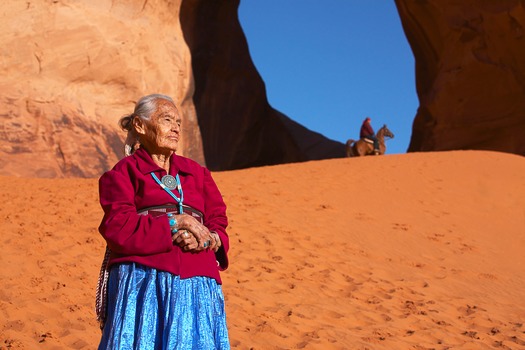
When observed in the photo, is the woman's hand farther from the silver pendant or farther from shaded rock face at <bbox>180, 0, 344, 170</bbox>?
shaded rock face at <bbox>180, 0, 344, 170</bbox>

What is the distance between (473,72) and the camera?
19.9 meters

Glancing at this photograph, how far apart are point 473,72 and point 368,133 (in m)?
3.08

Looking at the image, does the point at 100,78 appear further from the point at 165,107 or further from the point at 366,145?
the point at 165,107

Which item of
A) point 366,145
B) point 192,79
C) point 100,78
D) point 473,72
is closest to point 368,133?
point 366,145

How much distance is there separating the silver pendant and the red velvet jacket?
1.2 inches

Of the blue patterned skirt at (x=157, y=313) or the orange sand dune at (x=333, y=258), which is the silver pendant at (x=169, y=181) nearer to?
the blue patterned skirt at (x=157, y=313)

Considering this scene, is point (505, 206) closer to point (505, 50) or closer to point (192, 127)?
point (505, 50)

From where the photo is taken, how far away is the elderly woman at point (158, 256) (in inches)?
114

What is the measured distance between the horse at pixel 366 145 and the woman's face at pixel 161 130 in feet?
57.1

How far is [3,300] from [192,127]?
12971mm

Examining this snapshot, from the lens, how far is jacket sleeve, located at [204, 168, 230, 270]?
10.4ft

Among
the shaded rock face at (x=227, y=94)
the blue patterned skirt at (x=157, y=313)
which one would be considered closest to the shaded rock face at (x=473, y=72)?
the shaded rock face at (x=227, y=94)

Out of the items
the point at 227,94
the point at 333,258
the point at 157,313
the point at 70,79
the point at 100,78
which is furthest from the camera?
the point at 227,94

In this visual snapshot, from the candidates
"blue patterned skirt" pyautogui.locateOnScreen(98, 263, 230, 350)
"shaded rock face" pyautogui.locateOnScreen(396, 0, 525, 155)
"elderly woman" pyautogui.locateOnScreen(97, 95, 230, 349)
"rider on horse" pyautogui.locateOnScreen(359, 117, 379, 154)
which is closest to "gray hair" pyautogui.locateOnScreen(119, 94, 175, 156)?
"elderly woman" pyautogui.locateOnScreen(97, 95, 230, 349)
